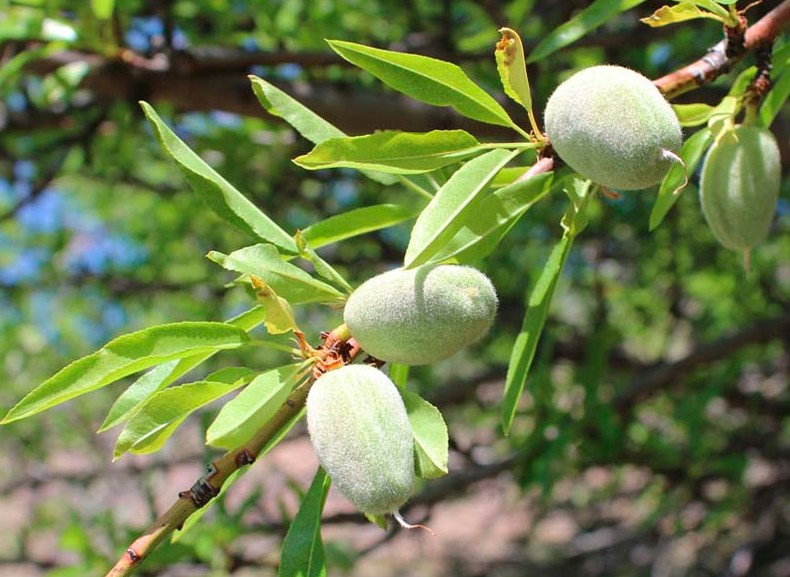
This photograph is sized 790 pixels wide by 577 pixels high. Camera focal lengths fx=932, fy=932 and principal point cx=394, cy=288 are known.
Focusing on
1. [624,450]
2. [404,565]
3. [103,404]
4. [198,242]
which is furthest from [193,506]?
[404,565]

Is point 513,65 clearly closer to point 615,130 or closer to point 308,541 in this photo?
point 615,130

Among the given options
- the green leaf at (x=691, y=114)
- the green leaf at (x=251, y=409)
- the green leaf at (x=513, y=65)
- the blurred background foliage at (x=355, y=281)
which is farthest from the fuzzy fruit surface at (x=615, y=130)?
the blurred background foliage at (x=355, y=281)

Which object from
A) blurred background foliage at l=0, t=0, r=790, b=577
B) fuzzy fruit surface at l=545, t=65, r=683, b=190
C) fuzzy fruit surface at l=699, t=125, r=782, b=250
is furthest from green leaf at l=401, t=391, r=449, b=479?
blurred background foliage at l=0, t=0, r=790, b=577

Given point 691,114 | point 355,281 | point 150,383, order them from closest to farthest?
1. point 150,383
2. point 691,114
3. point 355,281

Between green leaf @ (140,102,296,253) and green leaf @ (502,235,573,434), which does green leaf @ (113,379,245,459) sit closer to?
green leaf @ (140,102,296,253)

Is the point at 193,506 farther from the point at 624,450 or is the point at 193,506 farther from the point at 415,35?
the point at 415,35

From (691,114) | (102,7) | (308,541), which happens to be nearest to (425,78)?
(691,114)
